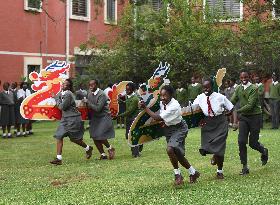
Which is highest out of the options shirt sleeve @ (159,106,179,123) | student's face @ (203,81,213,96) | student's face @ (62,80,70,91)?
student's face @ (203,81,213,96)

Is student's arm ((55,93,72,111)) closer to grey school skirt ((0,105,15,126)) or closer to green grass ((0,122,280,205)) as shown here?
green grass ((0,122,280,205))

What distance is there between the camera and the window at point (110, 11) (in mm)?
31002

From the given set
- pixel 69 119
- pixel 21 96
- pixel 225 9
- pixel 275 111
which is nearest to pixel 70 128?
pixel 69 119

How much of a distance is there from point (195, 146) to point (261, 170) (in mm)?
4445

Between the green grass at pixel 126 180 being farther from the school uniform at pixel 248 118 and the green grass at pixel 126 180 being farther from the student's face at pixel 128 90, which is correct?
the student's face at pixel 128 90

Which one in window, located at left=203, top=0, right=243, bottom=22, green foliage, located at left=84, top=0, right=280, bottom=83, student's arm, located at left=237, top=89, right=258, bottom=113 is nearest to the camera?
student's arm, located at left=237, top=89, right=258, bottom=113

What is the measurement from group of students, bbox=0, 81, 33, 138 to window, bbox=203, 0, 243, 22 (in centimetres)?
861

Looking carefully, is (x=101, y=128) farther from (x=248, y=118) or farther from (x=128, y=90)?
(x=248, y=118)

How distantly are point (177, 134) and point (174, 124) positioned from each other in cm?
16

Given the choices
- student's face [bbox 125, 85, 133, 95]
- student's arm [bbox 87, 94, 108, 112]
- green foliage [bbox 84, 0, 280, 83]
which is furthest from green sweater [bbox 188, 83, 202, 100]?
student's arm [bbox 87, 94, 108, 112]

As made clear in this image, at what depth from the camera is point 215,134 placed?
10.3 metres

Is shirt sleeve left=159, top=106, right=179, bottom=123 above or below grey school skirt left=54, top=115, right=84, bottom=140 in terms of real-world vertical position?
above

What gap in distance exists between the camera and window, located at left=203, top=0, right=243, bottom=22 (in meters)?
25.1

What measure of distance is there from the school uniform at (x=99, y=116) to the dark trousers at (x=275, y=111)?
8.78 m
